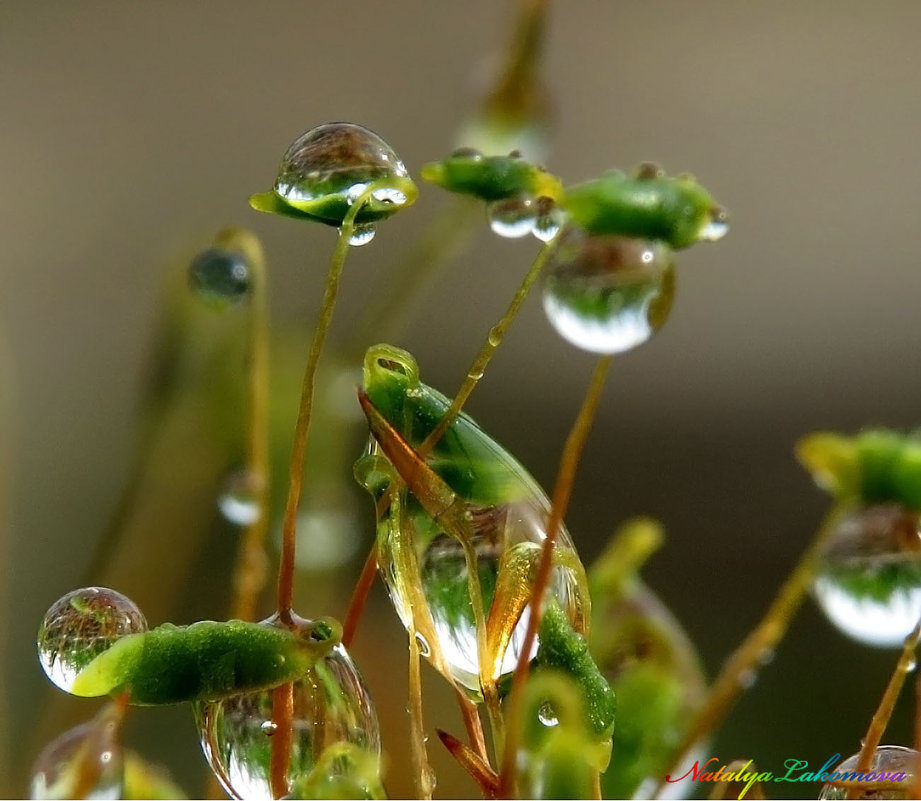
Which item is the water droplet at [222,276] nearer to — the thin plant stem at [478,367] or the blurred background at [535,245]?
the thin plant stem at [478,367]

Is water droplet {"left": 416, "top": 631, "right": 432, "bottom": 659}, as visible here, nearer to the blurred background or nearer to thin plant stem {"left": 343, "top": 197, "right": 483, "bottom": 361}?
thin plant stem {"left": 343, "top": 197, "right": 483, "bottom": 361}

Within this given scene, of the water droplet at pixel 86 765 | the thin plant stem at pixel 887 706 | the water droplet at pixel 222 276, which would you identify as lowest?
the water droplet at pixel 86 765

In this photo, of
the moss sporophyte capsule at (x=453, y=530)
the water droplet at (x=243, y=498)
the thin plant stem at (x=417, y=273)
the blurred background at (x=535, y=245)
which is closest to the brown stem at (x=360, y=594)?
the moss sporophyte capsule at (x=453, y=530)

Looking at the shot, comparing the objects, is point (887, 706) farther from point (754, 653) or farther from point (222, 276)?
point (222, 276)

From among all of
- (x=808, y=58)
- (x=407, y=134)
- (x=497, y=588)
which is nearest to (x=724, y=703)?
(x=497, y=588)

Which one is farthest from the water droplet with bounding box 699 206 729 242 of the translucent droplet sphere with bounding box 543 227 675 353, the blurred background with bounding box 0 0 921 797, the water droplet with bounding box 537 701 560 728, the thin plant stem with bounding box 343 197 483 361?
the blurred background with bounding box 0 0 921 797

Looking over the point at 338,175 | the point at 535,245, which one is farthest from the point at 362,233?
the point at 535,245
